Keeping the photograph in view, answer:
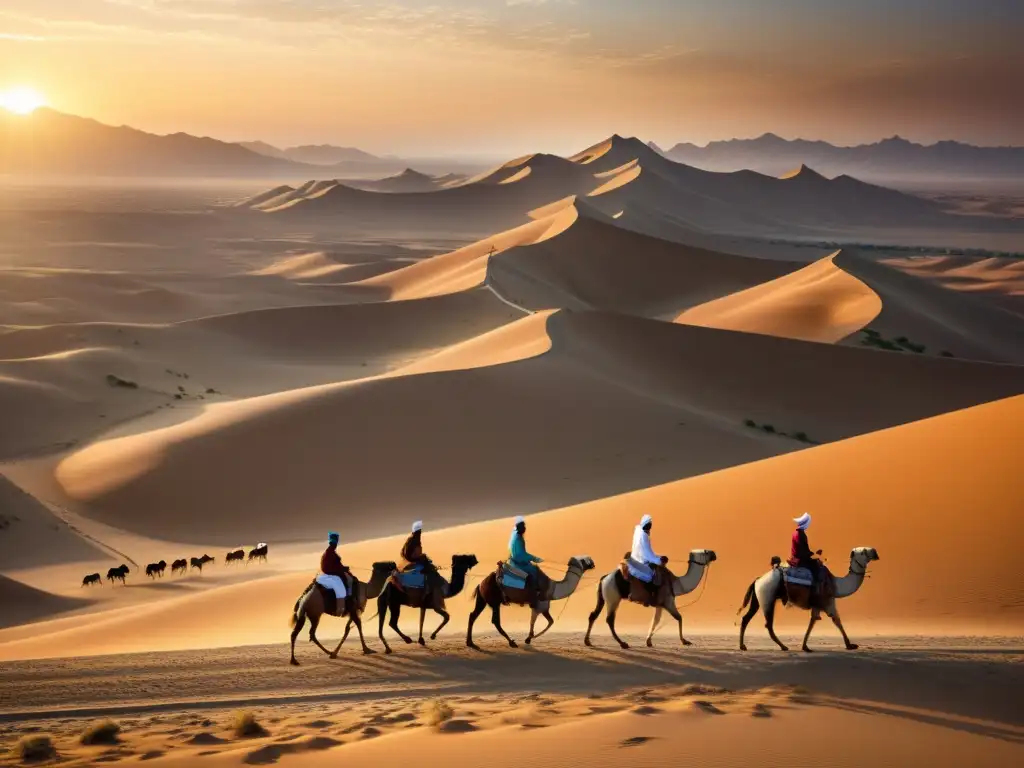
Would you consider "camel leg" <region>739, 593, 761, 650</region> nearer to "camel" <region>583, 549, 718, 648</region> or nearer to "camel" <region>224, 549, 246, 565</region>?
"camel" <region>583, 549, 718, 648</region>

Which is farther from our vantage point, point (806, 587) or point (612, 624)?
point (612, 624)

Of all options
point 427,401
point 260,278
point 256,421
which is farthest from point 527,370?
point 260,278

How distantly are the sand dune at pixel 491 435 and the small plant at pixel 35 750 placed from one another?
46.6ft

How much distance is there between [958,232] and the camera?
170 m

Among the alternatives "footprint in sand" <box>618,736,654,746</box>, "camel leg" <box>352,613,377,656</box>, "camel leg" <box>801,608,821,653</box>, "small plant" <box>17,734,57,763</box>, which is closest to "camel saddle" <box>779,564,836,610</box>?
"camel leg" <box>801,608,821,653</box>

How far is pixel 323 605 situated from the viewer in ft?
37.9

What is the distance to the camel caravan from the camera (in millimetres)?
10836

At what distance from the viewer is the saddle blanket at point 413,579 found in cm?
1203

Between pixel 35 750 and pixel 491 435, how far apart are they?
20.8 m

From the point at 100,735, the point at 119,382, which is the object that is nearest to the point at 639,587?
the point at 100,735

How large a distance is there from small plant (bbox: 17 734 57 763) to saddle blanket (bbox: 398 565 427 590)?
14.6 feet

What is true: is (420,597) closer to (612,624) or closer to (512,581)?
(512,581)

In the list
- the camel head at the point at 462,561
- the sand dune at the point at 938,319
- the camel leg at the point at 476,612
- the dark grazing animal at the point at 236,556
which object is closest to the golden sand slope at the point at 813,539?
the camel leg at the point at 476,612

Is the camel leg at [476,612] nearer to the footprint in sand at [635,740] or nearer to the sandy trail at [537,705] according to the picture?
the sandy trail at [537,705]
